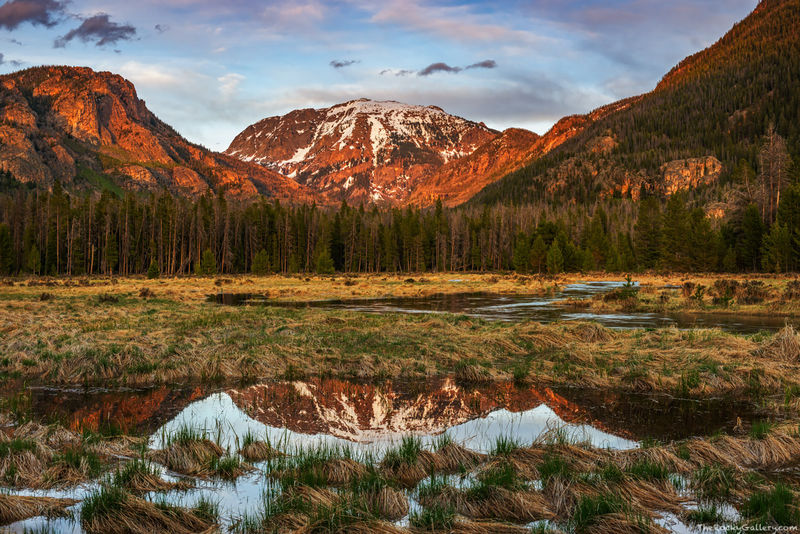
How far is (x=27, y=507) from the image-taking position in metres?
5.67

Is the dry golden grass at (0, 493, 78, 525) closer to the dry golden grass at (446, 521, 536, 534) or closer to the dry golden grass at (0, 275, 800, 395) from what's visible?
the dry golden grass at (446, 521, 536, 534)

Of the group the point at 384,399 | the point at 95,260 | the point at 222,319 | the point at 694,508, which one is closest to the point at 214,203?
the point at 95,260

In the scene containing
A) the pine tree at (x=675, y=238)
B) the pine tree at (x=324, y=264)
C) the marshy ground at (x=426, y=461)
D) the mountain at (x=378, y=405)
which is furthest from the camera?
the pine tree at (x=324, y=264)

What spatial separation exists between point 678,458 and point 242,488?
19.9 ft

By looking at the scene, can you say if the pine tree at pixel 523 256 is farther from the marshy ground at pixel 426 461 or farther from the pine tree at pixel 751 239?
the marshy ground at pixel 426 461

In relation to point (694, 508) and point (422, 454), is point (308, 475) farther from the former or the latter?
point (694, 508)

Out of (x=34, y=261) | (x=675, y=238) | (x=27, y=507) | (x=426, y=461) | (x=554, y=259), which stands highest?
(x=675, y=238)

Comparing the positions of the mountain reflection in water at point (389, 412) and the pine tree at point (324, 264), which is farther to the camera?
the pine tree at point (324, 264)

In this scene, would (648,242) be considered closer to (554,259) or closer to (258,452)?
(554,259)

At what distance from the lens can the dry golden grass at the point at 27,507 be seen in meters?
5.50

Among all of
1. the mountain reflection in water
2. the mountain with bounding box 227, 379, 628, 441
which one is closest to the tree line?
the mountain reflection in water

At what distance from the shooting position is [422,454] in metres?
7.57

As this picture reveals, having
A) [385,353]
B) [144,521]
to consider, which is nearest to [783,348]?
[385,353]

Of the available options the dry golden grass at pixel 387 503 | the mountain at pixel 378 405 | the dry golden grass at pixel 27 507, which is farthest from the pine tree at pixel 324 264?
the dry golden grass at pixel 387 503
